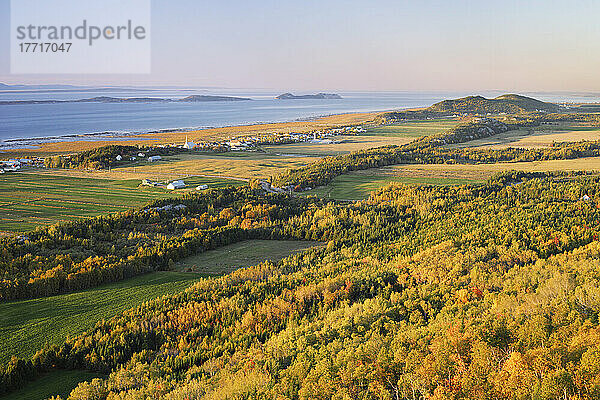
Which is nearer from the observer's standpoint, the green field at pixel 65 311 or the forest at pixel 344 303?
the forest at pixel 344 303

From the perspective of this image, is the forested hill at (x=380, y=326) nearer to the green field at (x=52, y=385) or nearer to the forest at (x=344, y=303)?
the forest at (x=344, y=303)

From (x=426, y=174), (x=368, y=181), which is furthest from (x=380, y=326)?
(x=426, y=174)

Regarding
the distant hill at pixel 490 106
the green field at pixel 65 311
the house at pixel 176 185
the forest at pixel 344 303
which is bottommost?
the green field at pixel 65 311

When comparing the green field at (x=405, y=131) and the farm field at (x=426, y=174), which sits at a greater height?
the green field at (x=405, y=131)

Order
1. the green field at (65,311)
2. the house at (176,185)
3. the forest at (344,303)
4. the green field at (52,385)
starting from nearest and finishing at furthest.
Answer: the forest at (344,303) → the green field at (52,385) → the green field at (65,311) → the house at (176,185)

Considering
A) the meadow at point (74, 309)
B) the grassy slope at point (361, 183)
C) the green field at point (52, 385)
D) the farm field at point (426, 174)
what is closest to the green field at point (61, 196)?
the grassy slope at point (361, 183)

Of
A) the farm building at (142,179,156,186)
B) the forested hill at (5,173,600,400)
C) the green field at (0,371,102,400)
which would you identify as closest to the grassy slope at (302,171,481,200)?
the forested hill at (5,173,600,400)

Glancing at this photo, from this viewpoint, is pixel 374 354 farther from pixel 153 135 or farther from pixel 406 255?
pixel 153 135

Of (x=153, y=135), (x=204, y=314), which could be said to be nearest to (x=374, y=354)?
(x=204, y=314)
